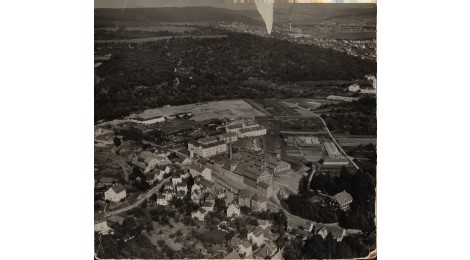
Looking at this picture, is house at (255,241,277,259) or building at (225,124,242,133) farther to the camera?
building at (225,124,242,133)

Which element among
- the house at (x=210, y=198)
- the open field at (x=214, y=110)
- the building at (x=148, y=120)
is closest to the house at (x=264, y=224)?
the house at (x=210, y=198)

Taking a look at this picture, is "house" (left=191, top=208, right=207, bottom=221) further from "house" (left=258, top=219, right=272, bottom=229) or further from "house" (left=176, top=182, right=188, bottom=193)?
"house" (left=258, top=219, right=272, bottom=229)

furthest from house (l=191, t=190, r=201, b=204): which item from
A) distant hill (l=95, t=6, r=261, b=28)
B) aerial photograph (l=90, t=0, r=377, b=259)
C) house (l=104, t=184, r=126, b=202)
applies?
distant hill (l=95, t=6, r=261, b=28)

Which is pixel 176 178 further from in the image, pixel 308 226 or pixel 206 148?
pixel 308 226

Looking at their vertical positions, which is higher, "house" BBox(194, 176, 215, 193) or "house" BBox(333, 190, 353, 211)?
"house" BBox(194, 176, 215, 193)

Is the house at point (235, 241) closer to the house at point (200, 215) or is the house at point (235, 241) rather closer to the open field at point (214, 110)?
Result: the house at point (200, 215)

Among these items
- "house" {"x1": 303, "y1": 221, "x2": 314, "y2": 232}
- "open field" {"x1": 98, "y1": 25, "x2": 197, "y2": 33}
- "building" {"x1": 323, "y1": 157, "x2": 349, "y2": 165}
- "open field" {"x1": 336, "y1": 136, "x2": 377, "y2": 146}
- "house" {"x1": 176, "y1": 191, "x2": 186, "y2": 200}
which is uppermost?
"open field" {"x1": 98, "y1": 25, "x2": 197, "y2": 33}
